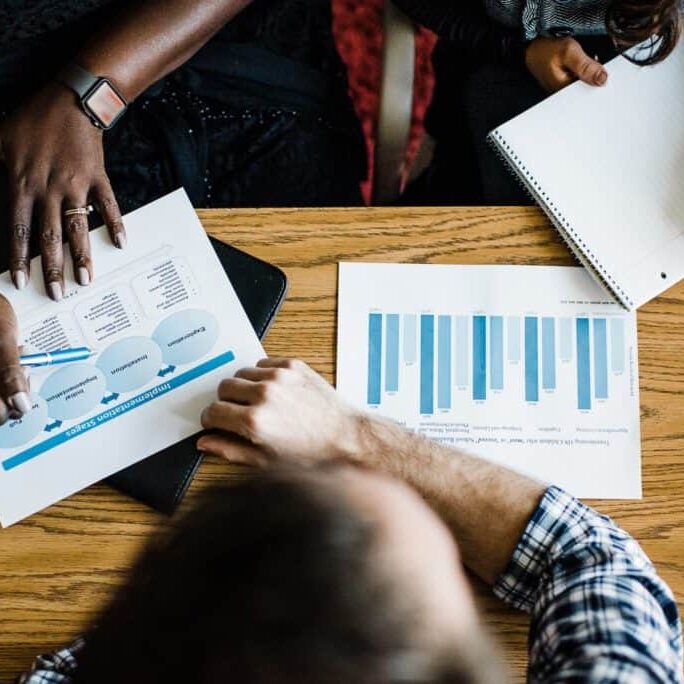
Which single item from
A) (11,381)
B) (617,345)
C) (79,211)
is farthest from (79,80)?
(617,345)

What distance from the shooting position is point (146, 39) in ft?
3.84

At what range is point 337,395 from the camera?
1010 millimetres

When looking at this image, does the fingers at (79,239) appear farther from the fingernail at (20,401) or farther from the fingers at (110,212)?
the fingernail at (20,401)

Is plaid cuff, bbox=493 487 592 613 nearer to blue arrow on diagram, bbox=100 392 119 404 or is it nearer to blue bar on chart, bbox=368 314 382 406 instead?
blue bar on chart, bbox=368 314 382 406

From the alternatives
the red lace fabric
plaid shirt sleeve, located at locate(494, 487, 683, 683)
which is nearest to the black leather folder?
plaid shirt sleeve, located at locate(494, 487, 683, 683)

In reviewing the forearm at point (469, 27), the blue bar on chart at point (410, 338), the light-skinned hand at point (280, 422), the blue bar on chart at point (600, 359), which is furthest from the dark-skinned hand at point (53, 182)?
the blue bar on chart at point (600, 359)

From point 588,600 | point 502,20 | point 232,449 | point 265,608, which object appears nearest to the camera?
point 265,608

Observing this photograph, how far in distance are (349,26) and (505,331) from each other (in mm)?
629

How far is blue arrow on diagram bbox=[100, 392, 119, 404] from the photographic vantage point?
1001 mm

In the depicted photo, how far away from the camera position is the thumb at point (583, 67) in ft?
3.50

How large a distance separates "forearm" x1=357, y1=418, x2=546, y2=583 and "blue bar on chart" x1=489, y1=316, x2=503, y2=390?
9 centimetres

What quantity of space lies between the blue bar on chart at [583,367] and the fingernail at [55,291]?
0.57 meters

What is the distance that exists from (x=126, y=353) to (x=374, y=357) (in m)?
0.27

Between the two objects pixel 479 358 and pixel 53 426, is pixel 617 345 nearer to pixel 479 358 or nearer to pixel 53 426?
pixel 479 358
